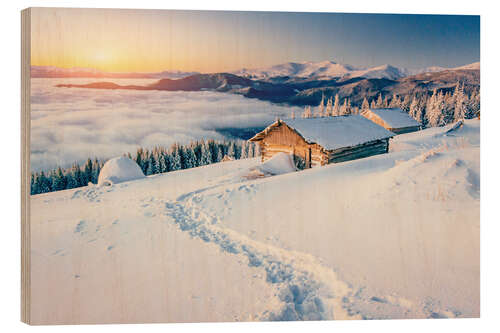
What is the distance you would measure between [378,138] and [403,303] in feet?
34.5

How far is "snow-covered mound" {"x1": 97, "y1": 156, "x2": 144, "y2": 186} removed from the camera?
27.5ft

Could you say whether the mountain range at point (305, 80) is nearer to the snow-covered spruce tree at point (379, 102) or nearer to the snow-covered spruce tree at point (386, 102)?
the snow-covered spruce tree at point (379, 102)

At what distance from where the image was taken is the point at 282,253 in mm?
5078

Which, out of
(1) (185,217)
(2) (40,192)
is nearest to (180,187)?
(1) (185,217)

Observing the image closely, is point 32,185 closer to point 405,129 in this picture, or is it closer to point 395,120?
point 395,120

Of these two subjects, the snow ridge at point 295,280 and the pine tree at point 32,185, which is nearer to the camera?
the snow ridge at point 295,280

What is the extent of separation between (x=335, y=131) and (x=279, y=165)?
9.95 ft

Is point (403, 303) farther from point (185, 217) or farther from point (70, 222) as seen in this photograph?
point (70, 222)

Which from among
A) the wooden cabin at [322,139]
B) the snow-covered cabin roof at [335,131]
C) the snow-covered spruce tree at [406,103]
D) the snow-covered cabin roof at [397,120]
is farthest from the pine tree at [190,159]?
the snow-covered cabin roof at [397,120]

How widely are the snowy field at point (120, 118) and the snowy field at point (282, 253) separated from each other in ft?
4.54

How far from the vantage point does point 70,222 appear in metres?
6.06

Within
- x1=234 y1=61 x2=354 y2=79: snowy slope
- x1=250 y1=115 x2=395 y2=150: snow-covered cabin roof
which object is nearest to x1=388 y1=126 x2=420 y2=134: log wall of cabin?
x1=250 y1=115 x2=395 y2=150: snow-covered cabin roof

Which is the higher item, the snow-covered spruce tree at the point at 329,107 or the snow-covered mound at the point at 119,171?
the snow-covered spruce tree at the point at 329,107

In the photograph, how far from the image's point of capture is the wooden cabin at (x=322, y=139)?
10.9 meters
